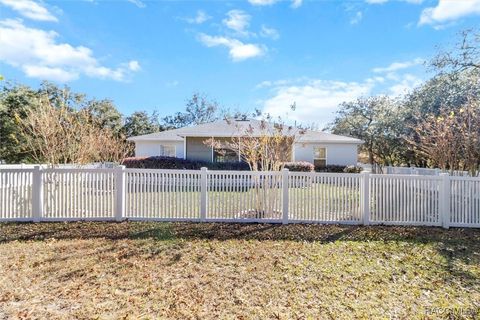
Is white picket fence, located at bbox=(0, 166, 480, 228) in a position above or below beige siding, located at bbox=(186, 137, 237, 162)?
below

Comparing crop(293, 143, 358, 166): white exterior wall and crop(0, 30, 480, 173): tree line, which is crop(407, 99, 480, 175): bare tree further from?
crop(293, 143, 358, 166): white exterior wall

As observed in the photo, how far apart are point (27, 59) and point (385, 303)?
51.4 feet

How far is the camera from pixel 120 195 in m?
6.71

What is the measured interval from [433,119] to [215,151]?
1139 cm

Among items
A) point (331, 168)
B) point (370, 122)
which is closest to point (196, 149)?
point (331, 168)

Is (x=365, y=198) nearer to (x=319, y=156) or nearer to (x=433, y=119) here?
(x=433, y=119)

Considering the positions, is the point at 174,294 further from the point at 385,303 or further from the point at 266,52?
the point at 266,52

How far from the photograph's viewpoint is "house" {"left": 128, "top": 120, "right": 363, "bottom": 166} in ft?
58.1

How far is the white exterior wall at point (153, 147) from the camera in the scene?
1965 centimetres

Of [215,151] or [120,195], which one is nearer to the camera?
[120,195]

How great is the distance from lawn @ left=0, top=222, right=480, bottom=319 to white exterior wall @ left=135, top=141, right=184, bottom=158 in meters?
13.3

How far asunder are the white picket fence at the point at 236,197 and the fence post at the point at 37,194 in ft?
0.07

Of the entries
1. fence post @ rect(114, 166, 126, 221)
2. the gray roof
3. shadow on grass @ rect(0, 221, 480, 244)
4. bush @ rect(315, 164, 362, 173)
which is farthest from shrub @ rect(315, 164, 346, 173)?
fence post @ rect(114, 166, 126, 221)

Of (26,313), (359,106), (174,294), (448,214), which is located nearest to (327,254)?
(174,294)
